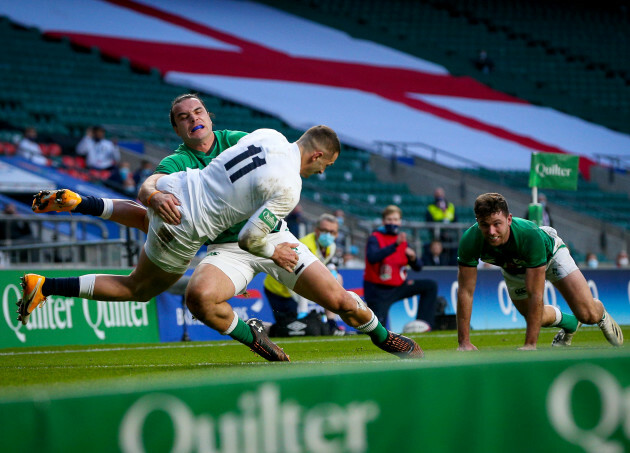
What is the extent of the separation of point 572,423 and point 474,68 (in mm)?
33721

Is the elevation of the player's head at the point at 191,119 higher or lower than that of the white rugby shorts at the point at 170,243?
higher

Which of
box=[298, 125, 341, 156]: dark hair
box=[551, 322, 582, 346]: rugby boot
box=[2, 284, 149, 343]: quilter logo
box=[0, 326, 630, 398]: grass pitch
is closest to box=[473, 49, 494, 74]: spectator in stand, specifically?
box=[0, 326, 630, 398]: grass pitch

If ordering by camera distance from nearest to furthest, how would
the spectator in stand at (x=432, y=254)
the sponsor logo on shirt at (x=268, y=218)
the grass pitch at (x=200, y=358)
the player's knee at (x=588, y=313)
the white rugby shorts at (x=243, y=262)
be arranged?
the grass pitch at (x=200, y=358)
the sponsor logo on shirt at (x=268, y=218)
the white rugby shorts at (x=243, y=262)
the player's knee at (x=588, y=313)
the spectator in stand at (x=432, y=254)

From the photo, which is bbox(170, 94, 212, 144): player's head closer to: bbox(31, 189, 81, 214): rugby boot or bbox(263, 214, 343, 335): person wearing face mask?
bbox(31, 189, 81, 214): rugby boot

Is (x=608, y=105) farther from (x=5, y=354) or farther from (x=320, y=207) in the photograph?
(x=5, y=354)

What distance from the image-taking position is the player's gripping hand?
5.97 m

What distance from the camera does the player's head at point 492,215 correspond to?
6953 mm

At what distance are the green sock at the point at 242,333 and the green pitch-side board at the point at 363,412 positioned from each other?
12.3ft

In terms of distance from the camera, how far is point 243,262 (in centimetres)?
→ 658

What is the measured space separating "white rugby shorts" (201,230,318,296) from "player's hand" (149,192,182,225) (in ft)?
1.83

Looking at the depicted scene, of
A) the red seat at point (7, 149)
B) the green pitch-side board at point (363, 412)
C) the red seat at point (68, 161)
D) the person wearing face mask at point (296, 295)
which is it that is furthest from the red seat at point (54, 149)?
the green pitch-side board at point (363, 412)

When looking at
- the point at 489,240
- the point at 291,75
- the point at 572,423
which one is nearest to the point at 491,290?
the point at 489,240

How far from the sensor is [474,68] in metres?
35.7

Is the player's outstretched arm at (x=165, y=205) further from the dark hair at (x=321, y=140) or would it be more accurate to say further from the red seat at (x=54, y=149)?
the red seat at (x=54, y=149)
